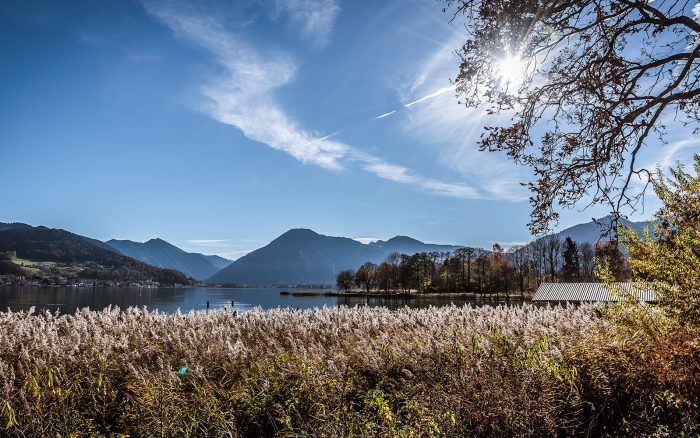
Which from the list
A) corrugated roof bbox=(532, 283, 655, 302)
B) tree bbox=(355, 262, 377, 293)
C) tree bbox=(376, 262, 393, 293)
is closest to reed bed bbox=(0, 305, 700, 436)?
corrugated roof bbox=(532, 283, 655, 302)

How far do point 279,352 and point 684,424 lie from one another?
4.43 metres

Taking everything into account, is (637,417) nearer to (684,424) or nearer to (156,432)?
(684,424)

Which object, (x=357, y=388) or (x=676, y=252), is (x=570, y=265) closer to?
(x=676, y=252)

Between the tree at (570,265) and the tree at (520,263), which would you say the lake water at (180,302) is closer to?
the tree at (520,263)

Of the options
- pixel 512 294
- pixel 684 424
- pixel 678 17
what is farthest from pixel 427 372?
pixel 512 294

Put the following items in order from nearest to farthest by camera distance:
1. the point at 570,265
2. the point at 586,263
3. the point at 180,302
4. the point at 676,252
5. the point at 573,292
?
the point at 676,252 → the point at 573,292 → the point at 570,265 → the point at 586,263 → the point at 180,302

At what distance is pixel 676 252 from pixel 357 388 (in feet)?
12.2

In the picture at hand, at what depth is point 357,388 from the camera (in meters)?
4.93

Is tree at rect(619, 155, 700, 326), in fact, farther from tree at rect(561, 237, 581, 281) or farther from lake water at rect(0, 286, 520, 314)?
tree at rect(561, 237, 581, 281)

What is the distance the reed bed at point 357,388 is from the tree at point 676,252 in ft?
1.16

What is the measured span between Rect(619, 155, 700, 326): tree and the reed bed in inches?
13.9

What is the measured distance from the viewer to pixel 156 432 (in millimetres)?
4000

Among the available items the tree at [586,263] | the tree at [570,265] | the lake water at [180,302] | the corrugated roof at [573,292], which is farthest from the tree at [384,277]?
the corrugated roof at [573,292]

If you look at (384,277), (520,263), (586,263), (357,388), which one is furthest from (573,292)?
(520,263)
